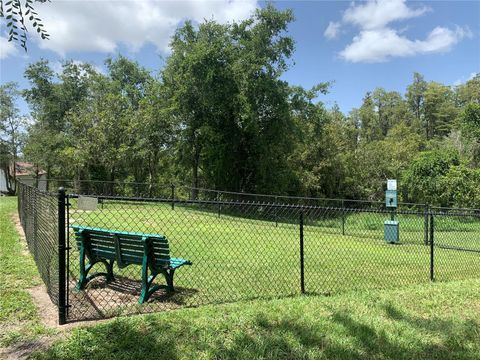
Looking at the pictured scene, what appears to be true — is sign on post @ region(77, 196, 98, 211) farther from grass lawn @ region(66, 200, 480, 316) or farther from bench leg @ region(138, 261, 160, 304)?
grass lawn @ region(66, 200, 480, 316)

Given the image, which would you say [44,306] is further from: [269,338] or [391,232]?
[391,232]

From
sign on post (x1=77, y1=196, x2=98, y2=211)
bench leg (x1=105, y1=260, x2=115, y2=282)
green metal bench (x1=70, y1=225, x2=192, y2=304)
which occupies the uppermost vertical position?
sign on post (x1=77, y1=196, x2=98, y2=211)

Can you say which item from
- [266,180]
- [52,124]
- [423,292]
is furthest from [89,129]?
[423,292]

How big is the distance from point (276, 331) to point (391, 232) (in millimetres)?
8956

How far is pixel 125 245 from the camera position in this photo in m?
4.89

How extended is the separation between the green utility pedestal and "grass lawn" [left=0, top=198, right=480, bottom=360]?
271 inches

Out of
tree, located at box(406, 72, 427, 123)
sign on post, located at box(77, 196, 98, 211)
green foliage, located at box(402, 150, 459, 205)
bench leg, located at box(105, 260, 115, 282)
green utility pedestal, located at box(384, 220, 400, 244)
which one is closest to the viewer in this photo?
sign on post, located at box(77, 196, 98, 211)

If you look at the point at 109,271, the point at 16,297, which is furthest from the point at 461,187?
the point at 16,297

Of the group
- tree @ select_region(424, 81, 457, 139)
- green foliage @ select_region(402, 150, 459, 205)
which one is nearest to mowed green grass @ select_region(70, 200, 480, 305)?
green foliage @ select_region(402, 150, 459, 205)

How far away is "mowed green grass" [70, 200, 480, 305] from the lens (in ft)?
19.0

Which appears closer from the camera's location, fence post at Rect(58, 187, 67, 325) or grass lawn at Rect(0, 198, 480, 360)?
grass lawn at Rect(0, 198, 480, 360)

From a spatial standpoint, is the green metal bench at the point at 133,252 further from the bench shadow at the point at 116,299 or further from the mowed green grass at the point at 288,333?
the mowed green grass at the point at 288,333

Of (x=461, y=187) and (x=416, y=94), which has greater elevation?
(x=416, y=94)

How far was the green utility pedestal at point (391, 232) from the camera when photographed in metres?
12.0
